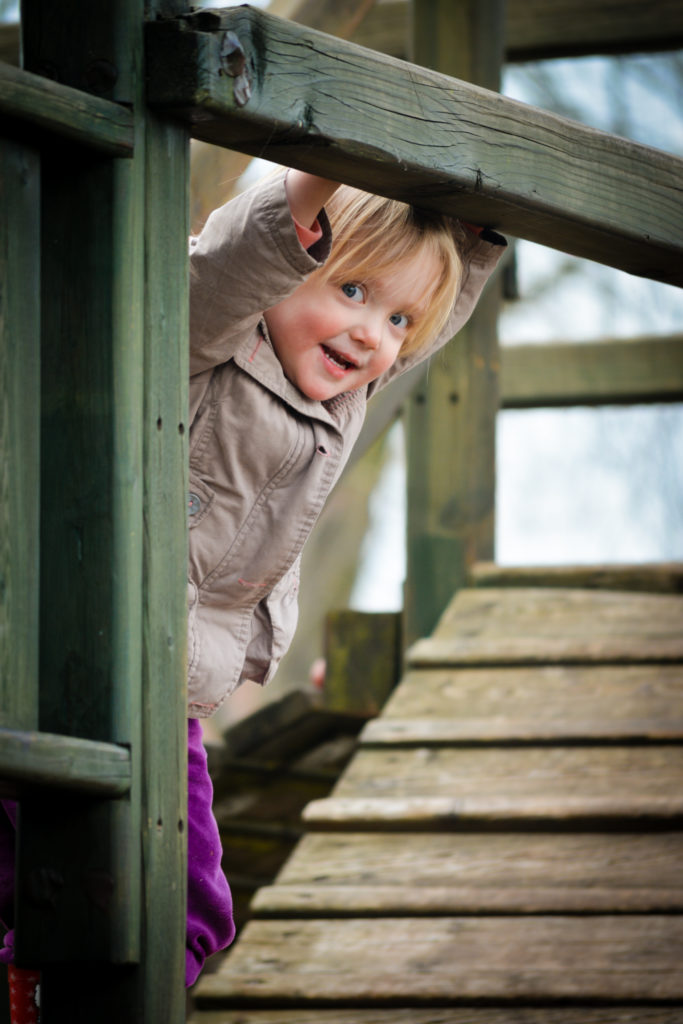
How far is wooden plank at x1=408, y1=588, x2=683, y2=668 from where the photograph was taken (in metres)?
3.37

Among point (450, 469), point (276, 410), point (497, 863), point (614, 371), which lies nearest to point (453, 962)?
point (497, 863)

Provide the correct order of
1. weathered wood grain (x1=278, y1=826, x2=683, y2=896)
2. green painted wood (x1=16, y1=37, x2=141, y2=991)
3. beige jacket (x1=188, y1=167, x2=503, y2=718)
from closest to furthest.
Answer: green painted wood (x1=16, y1=37, x2=141, y2=991)
beige jacket (x1=188, y1=167, x2=503, y2=718)
weathered wood grain (x1=278, y1=826, x2=683, y2=896)

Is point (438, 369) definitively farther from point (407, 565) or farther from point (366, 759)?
point (366, 759)

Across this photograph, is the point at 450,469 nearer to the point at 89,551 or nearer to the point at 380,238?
the point at 380,238

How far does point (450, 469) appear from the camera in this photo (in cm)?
387

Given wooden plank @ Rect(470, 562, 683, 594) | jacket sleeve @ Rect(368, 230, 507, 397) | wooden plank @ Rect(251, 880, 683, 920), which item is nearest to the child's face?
jacket sleeve @ Rect(368, 230, 507, 397)

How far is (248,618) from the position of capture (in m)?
1.71

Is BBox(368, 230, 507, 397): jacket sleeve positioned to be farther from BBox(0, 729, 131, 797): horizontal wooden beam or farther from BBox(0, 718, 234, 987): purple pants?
BBox(0, 729, 131, 797): horizontal wooden beam

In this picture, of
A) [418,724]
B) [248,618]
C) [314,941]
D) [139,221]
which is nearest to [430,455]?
[418,724]

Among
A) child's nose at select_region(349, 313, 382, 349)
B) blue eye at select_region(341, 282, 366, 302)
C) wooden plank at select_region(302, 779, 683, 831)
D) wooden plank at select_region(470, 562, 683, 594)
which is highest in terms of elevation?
blue eye at select_region(341, 282, 366, 302)

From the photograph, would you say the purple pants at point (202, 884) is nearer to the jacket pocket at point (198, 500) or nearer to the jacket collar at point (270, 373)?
the jacket pocket at point (198, 500)

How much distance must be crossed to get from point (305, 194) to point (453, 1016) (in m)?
1.33

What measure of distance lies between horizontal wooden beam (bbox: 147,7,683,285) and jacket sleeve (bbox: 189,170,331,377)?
0.06 meters

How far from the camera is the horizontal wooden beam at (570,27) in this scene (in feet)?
13.6
